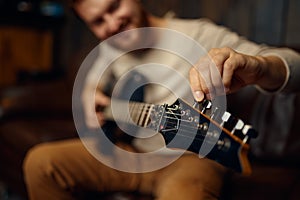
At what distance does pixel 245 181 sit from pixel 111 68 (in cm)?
55

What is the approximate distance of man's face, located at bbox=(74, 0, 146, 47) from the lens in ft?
4.27

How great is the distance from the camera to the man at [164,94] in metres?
0.85

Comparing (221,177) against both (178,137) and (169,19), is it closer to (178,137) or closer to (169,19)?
(178,137)

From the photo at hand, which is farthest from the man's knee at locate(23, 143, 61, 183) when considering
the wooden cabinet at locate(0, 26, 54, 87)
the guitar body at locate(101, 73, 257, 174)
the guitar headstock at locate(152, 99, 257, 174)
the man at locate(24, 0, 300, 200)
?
the wooden cabinet at locate(0, 26, 54, 87)

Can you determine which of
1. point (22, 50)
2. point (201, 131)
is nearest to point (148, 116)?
point (201, 131)

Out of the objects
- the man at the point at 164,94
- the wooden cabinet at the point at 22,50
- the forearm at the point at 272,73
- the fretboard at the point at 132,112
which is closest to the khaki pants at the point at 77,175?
the man at the point at 164,94

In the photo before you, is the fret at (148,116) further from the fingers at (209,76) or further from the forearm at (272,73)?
the forearm at (272,73)

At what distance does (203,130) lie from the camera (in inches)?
31.8

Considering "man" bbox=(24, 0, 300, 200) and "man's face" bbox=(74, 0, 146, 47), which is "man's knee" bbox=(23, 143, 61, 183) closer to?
"man" bbox=(24, 0, 300, 200)

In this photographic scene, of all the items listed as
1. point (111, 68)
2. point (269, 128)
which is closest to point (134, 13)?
point (111, 68)

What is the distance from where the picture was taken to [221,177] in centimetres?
111

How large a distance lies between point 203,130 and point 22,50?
2666mm

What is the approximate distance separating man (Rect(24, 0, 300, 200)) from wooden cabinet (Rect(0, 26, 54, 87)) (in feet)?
6.14

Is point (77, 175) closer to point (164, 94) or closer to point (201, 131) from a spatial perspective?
point (164, 94)
